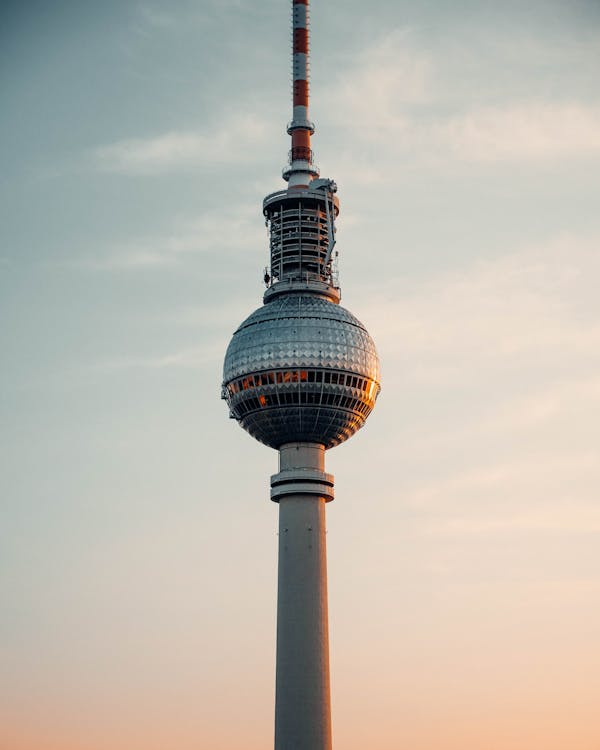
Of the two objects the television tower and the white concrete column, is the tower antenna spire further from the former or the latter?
the white concrete column

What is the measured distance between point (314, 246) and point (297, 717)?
54.9 meters

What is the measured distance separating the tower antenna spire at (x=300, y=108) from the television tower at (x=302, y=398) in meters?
0.64

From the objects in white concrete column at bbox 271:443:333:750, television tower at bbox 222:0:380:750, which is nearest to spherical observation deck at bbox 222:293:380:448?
television tower at bbox 222:0:380:750

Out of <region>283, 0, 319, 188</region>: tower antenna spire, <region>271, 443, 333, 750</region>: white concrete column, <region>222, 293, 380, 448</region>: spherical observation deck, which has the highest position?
<region>283, 0, 319, 188</region>: tower antenna spire

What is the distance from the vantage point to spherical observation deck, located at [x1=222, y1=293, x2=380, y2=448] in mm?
131625

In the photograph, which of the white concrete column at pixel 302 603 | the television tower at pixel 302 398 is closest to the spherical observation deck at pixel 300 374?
the television tower at pixel 302 398

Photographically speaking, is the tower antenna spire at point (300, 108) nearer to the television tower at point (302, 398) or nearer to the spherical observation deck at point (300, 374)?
the television tower at point (302, 398)

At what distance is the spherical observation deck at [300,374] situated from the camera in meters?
132

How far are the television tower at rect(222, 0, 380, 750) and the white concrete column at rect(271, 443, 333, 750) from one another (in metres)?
0.11

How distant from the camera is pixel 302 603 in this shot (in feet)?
415

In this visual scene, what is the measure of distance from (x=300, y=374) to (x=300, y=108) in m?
37.1

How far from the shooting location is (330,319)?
5325 inches

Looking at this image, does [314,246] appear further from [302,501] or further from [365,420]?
[302,501]

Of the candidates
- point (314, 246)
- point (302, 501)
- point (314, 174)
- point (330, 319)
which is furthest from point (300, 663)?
point (314, 174)
